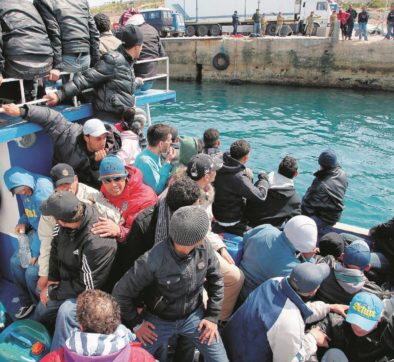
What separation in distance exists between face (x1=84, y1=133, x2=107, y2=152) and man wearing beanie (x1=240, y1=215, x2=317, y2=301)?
208cm

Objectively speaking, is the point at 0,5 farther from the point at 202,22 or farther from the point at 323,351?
the point at 202,22

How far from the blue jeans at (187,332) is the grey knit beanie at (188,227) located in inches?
31.4

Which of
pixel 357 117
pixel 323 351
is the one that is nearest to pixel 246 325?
pixel 323 351

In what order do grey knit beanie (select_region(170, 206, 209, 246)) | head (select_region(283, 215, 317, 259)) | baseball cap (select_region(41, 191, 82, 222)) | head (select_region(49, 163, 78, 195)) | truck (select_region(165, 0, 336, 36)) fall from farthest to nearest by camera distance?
truck (select_region(165, 0, 336, 36)) < head (select_region(49, 163, 78, 195)) < head (select_region(283, 215, 317, 259)) < baseball cap (select_region(41, 191, 82, 222)) < grey knit beanie (select_region(170, 206, 209, 246))

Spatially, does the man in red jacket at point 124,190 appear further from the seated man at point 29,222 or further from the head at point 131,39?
the head at point 131,39

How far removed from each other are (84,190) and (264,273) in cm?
202

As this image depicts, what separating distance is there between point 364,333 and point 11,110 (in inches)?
165

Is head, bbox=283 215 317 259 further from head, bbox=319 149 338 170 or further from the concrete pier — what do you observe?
the concrete pier

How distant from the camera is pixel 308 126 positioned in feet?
54.9

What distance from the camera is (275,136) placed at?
599 inches

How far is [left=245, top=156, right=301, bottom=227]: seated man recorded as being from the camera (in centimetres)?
501

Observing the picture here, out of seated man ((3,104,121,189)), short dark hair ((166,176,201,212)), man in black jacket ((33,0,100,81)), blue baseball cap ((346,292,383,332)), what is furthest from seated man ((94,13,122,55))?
blue baseball cap ((346,292,383,332))

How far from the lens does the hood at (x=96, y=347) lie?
2246 millimetres

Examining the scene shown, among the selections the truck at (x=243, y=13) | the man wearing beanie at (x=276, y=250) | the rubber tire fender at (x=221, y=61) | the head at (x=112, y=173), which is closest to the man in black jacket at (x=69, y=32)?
the head at (x=112, y=173)
